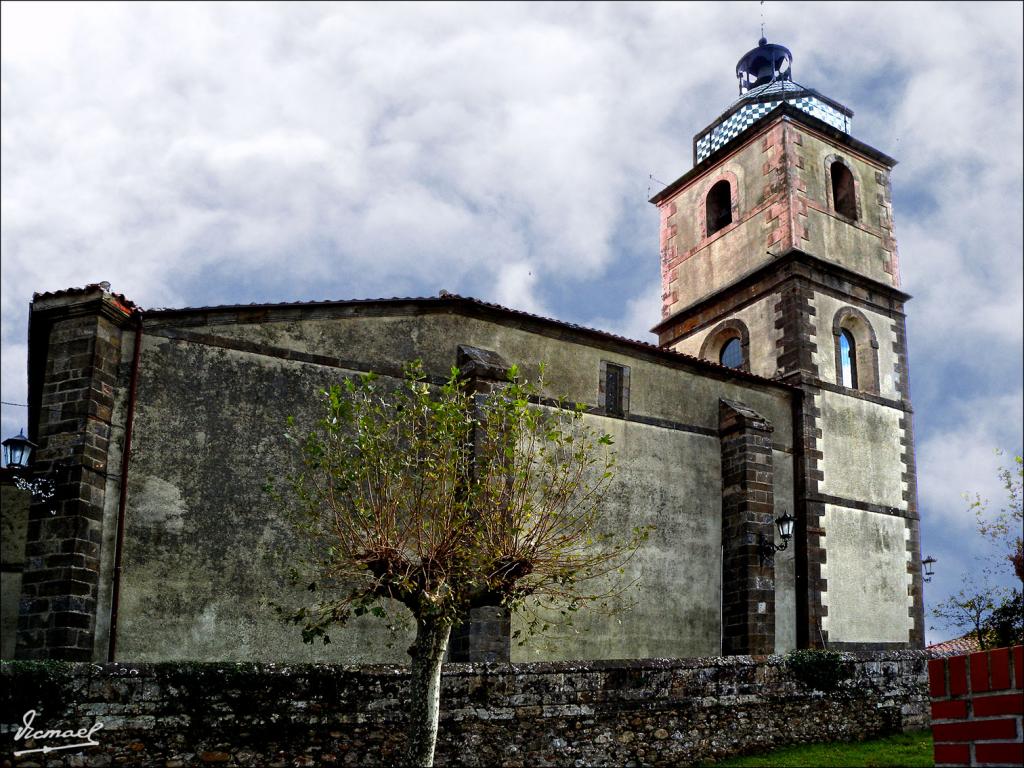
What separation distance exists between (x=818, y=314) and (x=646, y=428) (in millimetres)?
7569

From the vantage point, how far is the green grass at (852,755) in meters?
11.3

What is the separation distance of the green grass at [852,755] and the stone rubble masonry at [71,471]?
28.9 ft

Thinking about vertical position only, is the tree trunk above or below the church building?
below

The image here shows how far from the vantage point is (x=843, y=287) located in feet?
82.7

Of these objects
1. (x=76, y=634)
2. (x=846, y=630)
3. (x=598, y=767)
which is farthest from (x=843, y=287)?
(x=76, y=634)

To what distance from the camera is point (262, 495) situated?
1510 cm

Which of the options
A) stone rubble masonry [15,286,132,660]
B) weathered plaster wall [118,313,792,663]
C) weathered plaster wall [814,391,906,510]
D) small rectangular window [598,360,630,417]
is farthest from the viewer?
weathered plaster wall [814,391,906,510]

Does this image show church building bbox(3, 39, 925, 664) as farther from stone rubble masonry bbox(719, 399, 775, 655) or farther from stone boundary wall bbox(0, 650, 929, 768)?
stone boundary wall bbox(0, 650, 929, 768)

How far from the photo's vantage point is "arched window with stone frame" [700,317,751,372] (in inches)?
1005

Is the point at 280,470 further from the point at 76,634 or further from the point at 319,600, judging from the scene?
the point at 76,634

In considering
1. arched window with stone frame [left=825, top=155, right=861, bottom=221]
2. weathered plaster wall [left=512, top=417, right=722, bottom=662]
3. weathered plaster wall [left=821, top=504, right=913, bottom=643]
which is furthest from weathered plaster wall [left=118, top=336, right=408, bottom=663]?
arched window with stone frame [left=825, top=155, right=861, bottom=221]

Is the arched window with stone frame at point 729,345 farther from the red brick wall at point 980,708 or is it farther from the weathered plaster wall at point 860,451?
the red brick wall at point 980,708

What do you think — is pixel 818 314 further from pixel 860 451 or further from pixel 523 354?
pixel 523 354

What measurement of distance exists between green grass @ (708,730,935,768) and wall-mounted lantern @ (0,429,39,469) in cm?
1009
